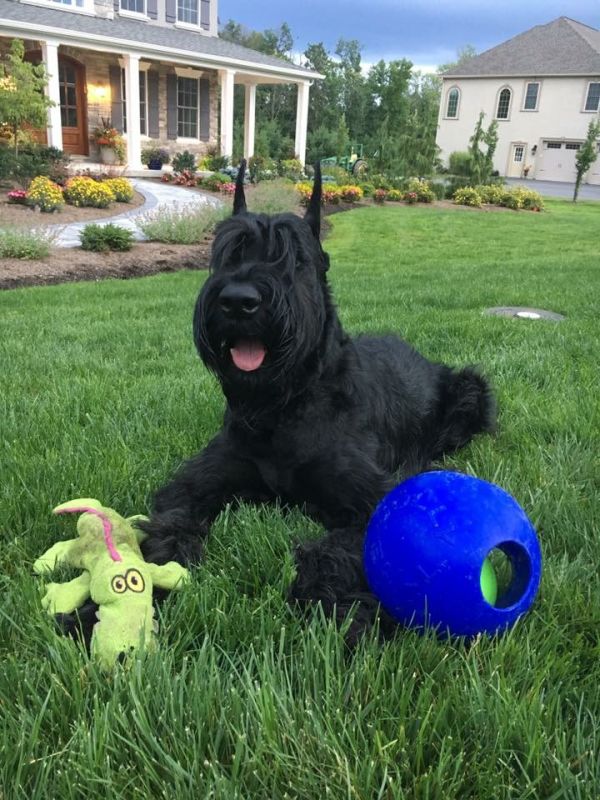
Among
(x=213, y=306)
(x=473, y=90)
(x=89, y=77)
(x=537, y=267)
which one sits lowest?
(x=537, y=267)

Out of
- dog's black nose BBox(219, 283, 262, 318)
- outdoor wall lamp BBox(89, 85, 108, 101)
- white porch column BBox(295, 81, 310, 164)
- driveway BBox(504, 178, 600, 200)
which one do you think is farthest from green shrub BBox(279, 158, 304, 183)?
dog's black nose BBox(219, 283, 262, 318)

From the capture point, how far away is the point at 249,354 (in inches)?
96.9

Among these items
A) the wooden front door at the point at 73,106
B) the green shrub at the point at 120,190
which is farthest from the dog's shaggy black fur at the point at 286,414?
the wooden front door at the point at 73,106

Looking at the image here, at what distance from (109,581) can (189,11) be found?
3449 cm

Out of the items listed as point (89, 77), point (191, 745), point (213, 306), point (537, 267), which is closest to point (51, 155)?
point (89, 77)

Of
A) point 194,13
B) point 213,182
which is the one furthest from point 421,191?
point 194,13

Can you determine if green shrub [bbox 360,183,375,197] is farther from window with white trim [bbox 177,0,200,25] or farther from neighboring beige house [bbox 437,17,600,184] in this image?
neighboring beige house [bbox 437,17,600,184]

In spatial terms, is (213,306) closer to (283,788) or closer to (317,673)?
(317,673)

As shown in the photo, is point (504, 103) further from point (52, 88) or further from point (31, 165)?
point (31, 165)

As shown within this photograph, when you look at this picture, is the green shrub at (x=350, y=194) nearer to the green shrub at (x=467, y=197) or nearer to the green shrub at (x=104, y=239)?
the green shrub at (x=467, y=197)

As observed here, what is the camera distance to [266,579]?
7.34 feet

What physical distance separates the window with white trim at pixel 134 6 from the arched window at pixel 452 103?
35.7 metres

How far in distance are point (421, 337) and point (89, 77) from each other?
78.3ft

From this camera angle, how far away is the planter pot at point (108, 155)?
24.4 meters
